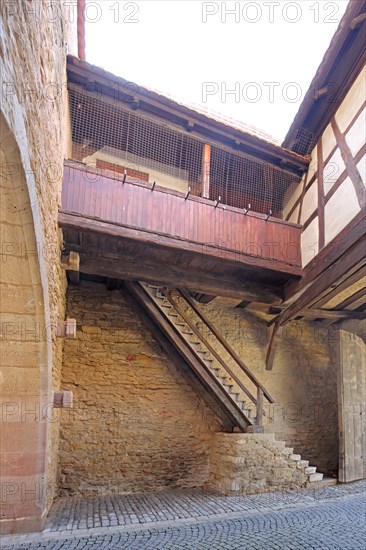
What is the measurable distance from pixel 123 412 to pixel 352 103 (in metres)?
5.62

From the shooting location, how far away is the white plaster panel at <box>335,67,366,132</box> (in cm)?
536

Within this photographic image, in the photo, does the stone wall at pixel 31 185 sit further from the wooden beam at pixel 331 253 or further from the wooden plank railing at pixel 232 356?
the wooden beam at pixel 331 253

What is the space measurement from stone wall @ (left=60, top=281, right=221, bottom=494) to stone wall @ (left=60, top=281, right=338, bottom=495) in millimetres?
13

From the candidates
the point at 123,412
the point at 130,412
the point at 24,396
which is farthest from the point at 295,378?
the point at 24,396

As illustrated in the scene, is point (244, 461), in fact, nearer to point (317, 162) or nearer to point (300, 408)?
point (300, 408)

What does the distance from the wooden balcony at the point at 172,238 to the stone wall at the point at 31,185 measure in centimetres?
45

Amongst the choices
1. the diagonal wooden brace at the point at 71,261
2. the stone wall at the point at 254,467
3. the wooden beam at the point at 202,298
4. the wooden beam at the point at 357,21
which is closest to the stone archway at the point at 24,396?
the diagonal wooden brace at the point at 71,261

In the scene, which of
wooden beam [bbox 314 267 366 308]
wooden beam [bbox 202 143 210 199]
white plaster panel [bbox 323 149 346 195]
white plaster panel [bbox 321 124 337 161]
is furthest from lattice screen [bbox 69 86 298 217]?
wooden beam [bbox 314 267 366 308]

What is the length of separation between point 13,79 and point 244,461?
5.47 m

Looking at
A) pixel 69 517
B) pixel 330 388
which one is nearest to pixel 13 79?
pixel 69 517

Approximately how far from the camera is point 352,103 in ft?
18.3

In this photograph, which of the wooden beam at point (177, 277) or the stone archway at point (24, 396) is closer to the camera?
the stone archway at point (24, 396)

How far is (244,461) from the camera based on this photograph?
18.5 feet

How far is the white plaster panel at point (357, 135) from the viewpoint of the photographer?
5160 millimetres
